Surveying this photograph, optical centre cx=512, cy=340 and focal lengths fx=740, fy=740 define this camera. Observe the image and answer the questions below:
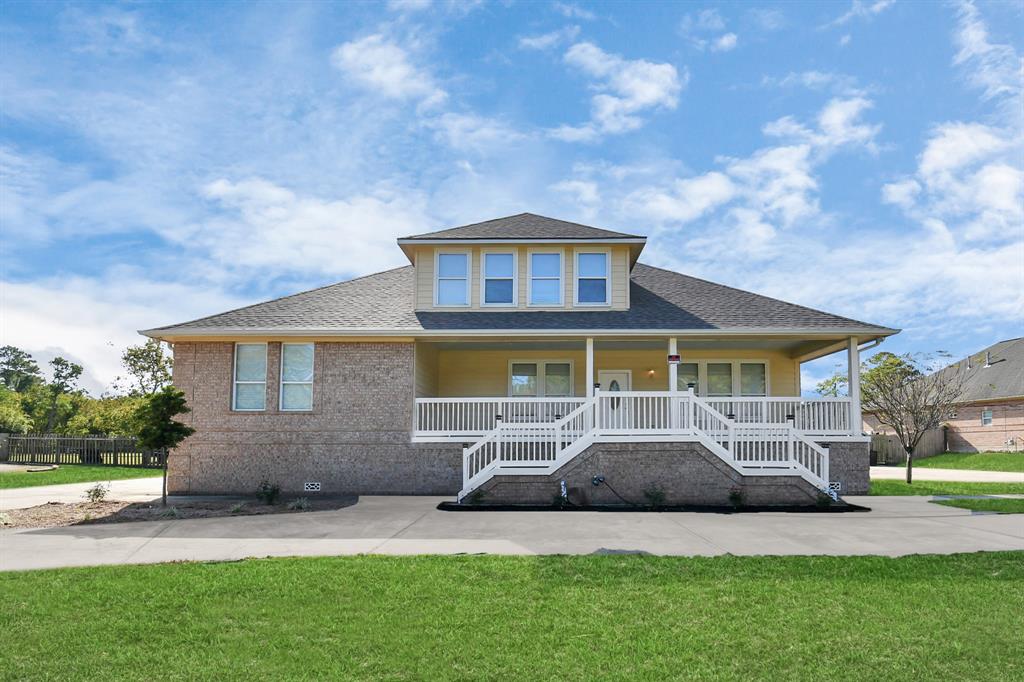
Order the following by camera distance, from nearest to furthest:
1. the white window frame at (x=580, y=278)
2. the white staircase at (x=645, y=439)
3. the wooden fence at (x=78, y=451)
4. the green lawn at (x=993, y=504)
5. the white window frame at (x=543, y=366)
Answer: the green lawn at (x=993, y=504)
the white staircase at (x=645, y=439)
the white window frame at (x=580, y=278)
the white window frame at (x=543, y=366)
the wooden fence at (x=78, y=451)

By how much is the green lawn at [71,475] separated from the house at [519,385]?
24.5 feet

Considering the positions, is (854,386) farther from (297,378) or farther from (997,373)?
(997,373)

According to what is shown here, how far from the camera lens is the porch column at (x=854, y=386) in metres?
17.1

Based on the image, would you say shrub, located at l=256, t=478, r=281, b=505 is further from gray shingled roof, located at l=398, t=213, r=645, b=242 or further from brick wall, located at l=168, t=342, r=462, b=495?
gray shingled roof, located at l=398, t=213, r=645, b=242

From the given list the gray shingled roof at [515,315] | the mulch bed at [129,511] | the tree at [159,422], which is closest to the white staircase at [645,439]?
Result: the gray shingled roof at [515,315]

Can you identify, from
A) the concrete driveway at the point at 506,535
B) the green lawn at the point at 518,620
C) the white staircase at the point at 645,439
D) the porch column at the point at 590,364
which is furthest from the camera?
the porch column at the point at 590,364

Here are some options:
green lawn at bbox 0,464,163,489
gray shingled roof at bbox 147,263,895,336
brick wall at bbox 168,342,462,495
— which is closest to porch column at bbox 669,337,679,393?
gray shingled roof at bbox 147,263,895,336

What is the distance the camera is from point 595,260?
19000mm

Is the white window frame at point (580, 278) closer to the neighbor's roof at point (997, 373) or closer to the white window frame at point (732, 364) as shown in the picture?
the white window frame at point (732, 364)

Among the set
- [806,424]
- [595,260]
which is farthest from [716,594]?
→ [595,260]

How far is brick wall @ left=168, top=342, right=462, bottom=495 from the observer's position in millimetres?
→ 17031

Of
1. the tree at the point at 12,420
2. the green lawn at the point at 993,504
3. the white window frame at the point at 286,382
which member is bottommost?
the green lawn at the point at 993,504

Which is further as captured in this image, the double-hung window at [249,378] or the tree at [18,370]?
the tree at [18,370]

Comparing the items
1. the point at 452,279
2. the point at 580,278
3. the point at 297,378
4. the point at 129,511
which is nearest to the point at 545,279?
the point at 580,278
